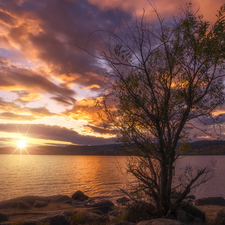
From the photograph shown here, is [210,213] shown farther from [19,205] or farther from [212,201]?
[19,205]

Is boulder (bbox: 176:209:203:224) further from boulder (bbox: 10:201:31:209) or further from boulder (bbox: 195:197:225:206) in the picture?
boulder (bbox: 10:201:31:209)

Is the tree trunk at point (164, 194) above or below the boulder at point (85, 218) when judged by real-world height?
above

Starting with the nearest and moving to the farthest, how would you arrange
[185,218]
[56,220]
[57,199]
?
[185,218] → [56,220] → [57,199]

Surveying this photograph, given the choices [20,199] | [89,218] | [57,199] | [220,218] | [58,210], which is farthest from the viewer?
[57,199]

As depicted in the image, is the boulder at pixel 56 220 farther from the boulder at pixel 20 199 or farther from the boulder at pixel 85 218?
the boulder at pixel 20 199

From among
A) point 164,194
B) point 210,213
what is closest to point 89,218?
point 164,194

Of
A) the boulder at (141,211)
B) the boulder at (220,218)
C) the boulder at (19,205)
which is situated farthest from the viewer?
the boulder at (19,205)

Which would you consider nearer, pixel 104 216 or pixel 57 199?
pixel 104 216

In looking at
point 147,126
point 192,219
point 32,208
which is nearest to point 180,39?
point 147,126

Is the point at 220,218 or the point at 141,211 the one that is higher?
the point at 141,211

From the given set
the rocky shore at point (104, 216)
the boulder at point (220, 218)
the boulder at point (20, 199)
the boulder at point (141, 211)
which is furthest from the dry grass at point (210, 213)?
the boulder at point (20, 199)

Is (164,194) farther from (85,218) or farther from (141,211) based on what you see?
(85,218)

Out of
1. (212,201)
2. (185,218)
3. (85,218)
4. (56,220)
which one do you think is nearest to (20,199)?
(85,218)

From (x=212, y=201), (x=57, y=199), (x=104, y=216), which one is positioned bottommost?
(x=57, y=199)
